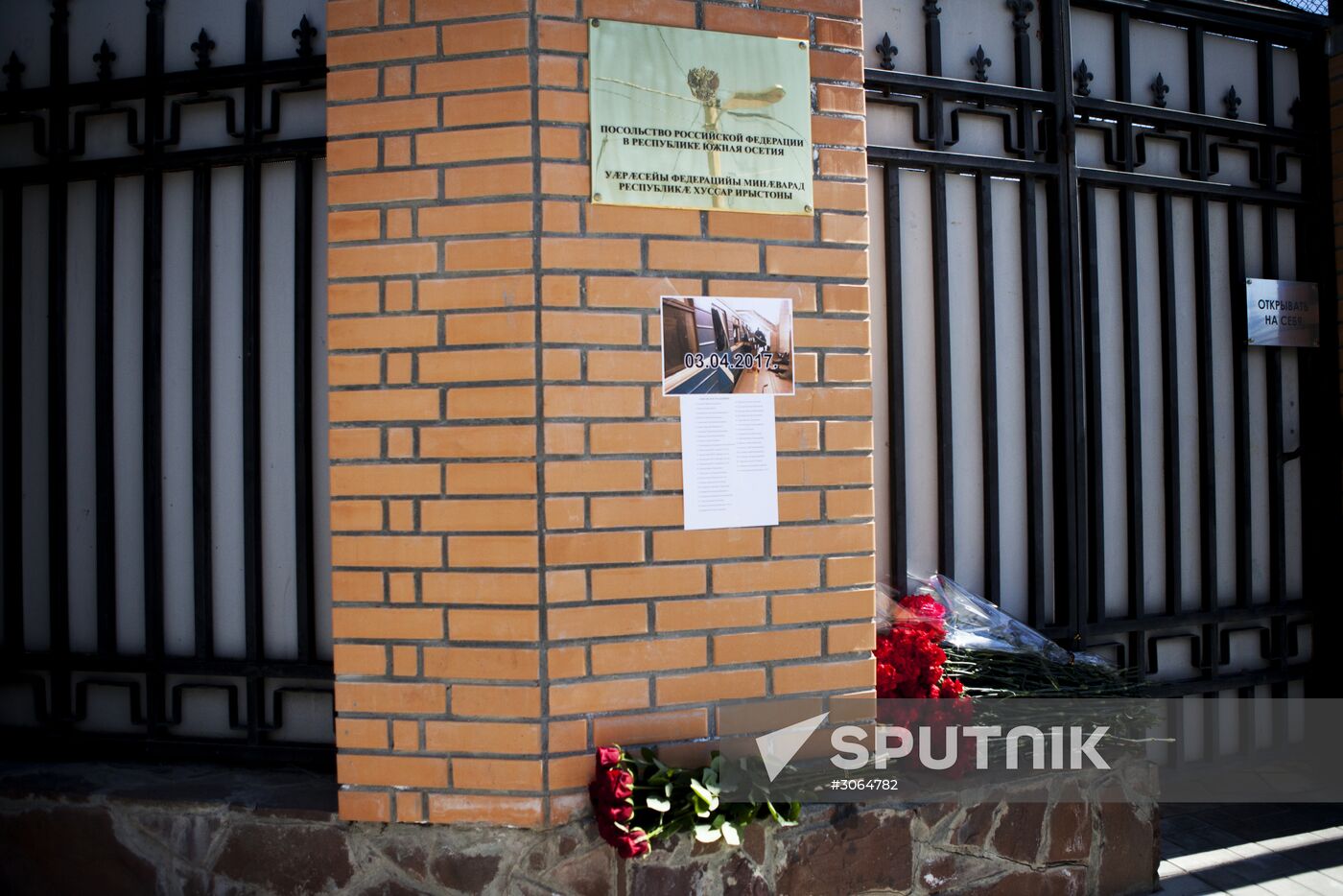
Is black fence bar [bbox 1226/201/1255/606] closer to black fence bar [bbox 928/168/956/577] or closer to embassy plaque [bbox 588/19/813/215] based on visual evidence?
black fence bar [bbox 928/168/956/577]

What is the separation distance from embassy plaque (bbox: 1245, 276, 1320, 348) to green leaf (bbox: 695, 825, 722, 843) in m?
3.22

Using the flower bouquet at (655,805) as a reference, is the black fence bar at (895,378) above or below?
above

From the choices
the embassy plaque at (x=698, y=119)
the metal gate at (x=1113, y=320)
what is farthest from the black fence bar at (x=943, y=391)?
the embassy plaque at (x=698, y=119)

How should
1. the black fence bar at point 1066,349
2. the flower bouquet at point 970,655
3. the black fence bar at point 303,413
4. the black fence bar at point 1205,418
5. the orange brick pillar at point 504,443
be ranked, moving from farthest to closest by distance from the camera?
the black fence bar at point 1205,418 < the black fence bar at point 1066,349 < the black fence bar at point 303,413 < the flower bouquet at point 970,655 < the orange brick pillar at point 504,443

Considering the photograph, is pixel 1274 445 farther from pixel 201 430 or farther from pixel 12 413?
pixel 12 413

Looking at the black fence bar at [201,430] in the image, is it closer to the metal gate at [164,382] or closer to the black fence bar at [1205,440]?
the metal gate at [164,382]

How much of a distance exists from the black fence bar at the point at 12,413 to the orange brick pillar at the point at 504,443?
59.1 inches

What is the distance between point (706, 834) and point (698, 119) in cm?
186

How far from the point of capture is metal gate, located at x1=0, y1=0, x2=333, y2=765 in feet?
9.91

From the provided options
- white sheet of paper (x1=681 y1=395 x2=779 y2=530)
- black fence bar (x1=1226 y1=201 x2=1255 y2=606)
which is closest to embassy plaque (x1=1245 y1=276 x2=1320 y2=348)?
black fence bar (x1=1226 y1=201 x2=1255 y2=606)

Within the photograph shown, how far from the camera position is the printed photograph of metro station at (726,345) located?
246 centimetres

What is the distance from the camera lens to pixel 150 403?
121 inches

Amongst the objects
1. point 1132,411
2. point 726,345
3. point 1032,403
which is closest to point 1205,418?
point 1132,411

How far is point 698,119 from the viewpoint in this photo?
98.7 inches
